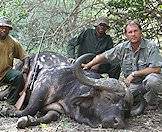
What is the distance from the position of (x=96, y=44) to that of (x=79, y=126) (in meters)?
2.82

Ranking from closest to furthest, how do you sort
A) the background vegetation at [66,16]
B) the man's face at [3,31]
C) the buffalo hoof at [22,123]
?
the buffalo hoof at [22,123], the man's face at [3,31], the background vegetation at [66,16]

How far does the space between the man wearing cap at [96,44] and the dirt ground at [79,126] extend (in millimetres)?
1812

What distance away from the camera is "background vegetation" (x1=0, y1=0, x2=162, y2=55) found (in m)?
8.48

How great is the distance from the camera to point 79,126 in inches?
241

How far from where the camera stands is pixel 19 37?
1058 centimetres

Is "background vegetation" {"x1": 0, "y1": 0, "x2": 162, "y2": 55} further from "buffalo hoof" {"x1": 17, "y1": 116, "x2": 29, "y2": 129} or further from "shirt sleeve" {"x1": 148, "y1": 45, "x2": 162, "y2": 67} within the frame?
"buffalo hoof" {"x1": 17, "y1": 116, "x2": 29, "y2": 129}

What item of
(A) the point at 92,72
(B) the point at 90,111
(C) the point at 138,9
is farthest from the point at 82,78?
(C) the point at 138,9

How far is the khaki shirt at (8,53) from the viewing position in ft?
24.5

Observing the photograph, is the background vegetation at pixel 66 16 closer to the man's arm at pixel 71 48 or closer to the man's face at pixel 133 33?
the man's arm at pixel 71 48

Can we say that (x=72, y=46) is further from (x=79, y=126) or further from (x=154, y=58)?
(x=79, y=126)

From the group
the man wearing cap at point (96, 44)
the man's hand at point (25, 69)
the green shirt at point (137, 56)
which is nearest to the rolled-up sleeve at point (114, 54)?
the green shirt at point (137, 56)

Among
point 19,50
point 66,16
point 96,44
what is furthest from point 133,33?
point 66,16

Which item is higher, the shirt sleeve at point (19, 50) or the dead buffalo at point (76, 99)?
the shirt sleeve at point (19, 50)

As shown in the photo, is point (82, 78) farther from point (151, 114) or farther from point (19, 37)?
point (19, 37)
